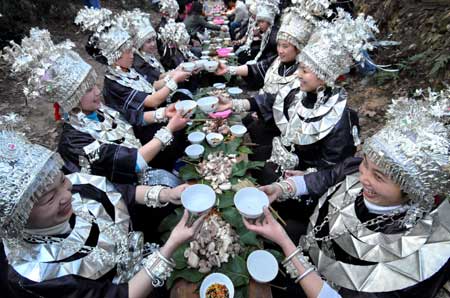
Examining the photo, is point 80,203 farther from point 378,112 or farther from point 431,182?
point 378,112

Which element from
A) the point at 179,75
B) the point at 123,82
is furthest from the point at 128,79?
the point at 179,75

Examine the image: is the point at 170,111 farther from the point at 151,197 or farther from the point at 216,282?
the point at 216,282

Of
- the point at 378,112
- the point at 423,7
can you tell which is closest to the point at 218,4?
the point at 423,7

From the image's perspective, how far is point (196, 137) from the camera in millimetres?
2902

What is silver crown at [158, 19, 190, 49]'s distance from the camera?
4.96 meters

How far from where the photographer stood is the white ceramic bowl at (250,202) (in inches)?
71.1

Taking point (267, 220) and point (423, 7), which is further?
point (423, 7)

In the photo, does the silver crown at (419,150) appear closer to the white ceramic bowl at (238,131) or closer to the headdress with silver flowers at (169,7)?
the white ceramic bowl at (238,131)

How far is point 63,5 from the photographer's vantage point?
941cm

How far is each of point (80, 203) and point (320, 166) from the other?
190 centimetres

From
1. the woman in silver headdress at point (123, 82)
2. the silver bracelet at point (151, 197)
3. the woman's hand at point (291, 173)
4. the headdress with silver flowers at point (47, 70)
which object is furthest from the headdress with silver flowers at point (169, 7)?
the silver bracelet at point (151, 197)

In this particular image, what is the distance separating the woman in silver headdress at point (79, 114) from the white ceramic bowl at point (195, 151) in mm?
256

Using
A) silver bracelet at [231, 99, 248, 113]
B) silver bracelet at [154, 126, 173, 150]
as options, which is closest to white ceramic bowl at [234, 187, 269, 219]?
silver bracelet at [154, 126, 173, 150]

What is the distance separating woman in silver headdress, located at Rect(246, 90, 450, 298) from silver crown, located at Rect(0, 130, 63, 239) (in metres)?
1.12
